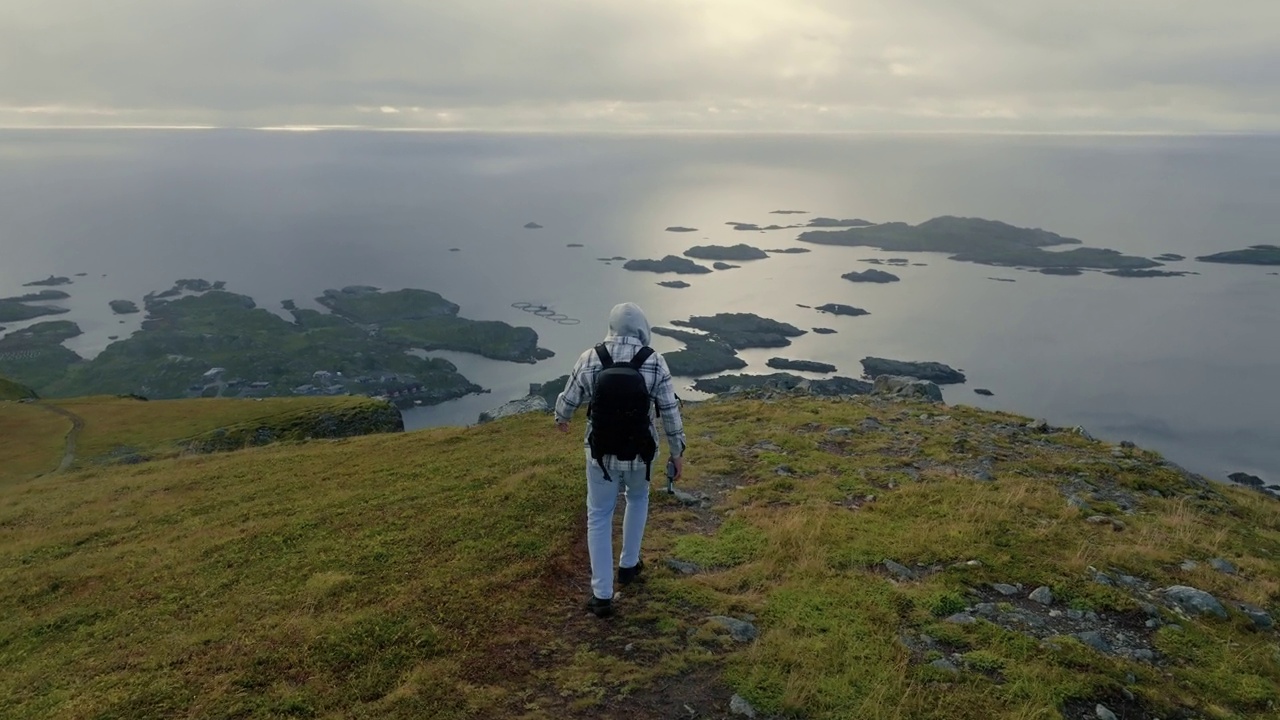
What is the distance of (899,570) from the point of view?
11086mm

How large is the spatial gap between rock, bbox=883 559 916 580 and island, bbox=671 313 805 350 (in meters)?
170

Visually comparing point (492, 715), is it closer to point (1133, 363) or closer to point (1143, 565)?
point (1143, 565)

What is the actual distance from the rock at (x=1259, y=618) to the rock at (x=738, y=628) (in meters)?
7.43

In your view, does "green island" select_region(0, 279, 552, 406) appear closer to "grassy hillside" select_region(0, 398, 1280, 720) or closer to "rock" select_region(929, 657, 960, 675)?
"grassy hillside" select_region(0, 398, 1280, 720)

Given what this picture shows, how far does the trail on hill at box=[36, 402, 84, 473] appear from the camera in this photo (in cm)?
4262

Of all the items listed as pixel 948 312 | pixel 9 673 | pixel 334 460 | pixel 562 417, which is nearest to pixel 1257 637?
pixel 562 417

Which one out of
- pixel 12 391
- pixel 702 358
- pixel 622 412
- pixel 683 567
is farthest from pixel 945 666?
pixel 702 358

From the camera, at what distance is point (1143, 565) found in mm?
11523

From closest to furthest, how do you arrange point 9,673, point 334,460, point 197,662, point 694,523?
point 197,662 < point 9,673 < point 694,523 < point 334,460

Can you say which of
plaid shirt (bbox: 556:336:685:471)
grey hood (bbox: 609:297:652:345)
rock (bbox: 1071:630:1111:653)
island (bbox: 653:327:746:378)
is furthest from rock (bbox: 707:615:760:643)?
island (bbox: 653:327:746:378)

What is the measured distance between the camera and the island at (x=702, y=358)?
16488 cm

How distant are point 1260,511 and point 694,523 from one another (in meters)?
14.9

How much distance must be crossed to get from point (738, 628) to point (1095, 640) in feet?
15.5

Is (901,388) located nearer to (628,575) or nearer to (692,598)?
(692,598)
